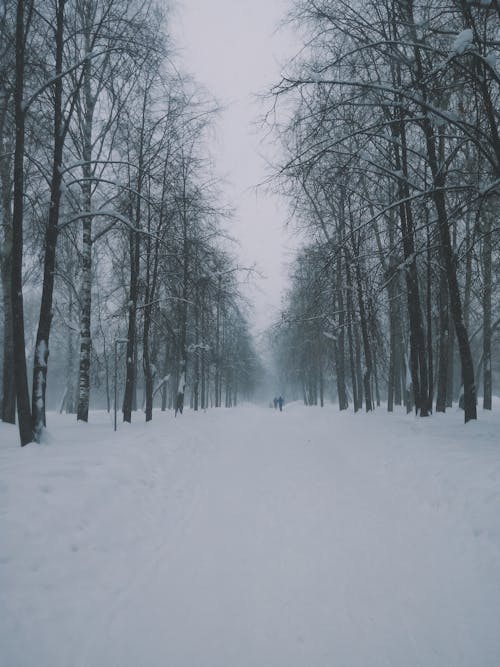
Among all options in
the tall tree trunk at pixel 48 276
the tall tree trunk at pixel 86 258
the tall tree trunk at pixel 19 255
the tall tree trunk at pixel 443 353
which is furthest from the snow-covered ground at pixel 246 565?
the tall tree trunk at pixel 443 353

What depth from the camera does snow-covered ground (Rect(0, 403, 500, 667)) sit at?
242 centimetres

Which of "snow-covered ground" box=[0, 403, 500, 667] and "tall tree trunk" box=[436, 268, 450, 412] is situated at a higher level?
"tall tree trunk" box=[436, 268, 450, 412]

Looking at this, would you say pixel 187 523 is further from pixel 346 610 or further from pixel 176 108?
pixel 176 108

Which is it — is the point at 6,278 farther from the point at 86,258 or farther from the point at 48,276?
the point at 48,276

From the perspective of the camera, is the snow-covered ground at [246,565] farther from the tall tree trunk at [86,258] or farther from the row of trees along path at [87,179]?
the tall tree trunk at [86,258]

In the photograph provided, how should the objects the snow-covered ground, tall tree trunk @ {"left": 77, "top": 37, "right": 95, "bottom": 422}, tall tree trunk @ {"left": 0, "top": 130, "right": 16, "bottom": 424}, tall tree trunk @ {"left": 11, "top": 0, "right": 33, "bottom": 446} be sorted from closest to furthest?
the snow-covered ground → tall tree trunk @ {"left": 11, "top": 0, "right": 33, "bottom": 446} → tall tree trunk @ {"left": 0, "top": 130, "right": 16, "bottom": 424} → tall tree trunk @ {"left": 77, "top": 37, "right": 95, "bottom": 422}

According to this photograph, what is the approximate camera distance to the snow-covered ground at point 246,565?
2.42 meters

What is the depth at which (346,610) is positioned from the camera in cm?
276

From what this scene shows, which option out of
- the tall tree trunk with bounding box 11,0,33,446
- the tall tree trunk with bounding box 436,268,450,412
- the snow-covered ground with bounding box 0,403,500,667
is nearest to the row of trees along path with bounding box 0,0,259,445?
the tall tree trunk with bounding box 11,0,33,446

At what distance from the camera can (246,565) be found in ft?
11.2

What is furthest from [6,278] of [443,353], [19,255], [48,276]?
[443,353]

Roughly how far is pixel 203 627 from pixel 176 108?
36.1 ft

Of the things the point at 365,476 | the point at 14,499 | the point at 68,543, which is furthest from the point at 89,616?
the point at 365,476

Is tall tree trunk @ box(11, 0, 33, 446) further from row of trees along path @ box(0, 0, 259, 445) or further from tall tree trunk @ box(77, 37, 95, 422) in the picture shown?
tall tree trunk @ box(77, 37, 95, 422)
